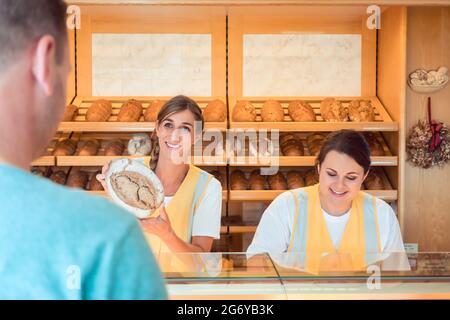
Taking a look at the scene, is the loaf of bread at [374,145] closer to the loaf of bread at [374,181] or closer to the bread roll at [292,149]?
the loaf of bread at [374,181]

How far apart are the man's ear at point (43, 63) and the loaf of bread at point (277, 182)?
9.00ft

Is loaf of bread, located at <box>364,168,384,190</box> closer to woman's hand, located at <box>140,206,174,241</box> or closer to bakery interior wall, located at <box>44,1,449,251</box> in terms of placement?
bakery interior wall, located at <box>44,1,449,251</box>

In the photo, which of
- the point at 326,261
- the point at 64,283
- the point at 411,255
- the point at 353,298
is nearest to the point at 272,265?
the point at 326,261

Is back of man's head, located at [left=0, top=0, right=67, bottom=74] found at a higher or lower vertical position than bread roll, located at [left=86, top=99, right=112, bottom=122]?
lower

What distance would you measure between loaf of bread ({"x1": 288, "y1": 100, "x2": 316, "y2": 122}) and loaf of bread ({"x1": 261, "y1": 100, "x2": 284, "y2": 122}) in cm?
6

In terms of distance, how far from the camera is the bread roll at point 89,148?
3.32 meters

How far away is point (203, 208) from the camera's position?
2.64m

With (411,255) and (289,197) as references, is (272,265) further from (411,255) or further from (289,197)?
(289,197)

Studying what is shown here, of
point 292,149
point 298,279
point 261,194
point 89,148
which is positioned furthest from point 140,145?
point 298,279

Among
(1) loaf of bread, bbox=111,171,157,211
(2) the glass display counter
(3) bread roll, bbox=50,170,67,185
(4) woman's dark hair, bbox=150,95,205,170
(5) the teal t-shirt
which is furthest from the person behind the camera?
(3) bread roll, bbox=50,170,67,185

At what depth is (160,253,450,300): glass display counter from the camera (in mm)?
1649

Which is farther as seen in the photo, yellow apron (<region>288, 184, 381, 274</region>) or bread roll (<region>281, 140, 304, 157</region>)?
bread roll (<region>281, 140, 304, 157</region>)

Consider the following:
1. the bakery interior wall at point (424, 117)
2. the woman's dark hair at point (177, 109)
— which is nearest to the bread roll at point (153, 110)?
the woman's dark hair at point (177, 109)

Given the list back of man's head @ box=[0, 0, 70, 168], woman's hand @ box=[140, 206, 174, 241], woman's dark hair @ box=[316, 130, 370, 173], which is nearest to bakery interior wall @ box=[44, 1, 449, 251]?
woman's dark hair @ box=[316, 130, 370, 173]
